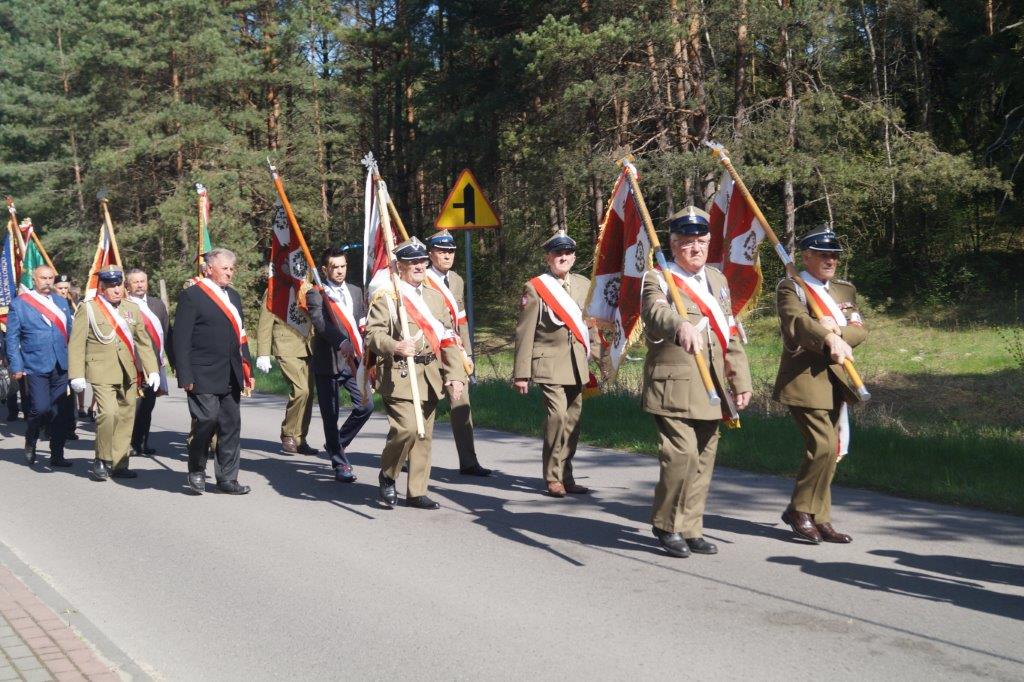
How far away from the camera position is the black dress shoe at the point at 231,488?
9.38m

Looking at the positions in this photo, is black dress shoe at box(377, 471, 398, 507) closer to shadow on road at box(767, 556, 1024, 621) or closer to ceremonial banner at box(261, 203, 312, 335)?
shadow on road at box(767, 556, 1024, 621)

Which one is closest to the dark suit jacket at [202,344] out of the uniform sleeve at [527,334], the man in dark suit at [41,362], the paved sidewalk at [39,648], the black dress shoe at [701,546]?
the uniform sleeve at [527,334]

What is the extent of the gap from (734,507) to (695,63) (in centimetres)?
1691

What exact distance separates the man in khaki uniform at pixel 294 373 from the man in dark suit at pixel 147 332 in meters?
1.02

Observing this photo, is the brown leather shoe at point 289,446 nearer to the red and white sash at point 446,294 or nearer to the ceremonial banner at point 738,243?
the red and white sash at point 446,294

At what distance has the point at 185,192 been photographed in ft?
122

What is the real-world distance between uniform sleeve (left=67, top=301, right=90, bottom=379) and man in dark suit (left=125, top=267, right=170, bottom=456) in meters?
0.60

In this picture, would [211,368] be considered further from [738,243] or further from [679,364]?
[738,243]

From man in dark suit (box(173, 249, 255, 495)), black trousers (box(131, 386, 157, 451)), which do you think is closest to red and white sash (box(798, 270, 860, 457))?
man in dark suit (box(173, 249, 255, 495))

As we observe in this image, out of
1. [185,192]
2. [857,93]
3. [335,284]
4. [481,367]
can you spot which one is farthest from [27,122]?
[335,284]

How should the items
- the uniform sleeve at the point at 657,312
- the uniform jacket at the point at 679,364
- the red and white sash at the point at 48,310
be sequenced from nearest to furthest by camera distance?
1. the uniform sleeve at the point at 657,312
2. the uniform jacket at the point at 679,364
3. the red and white sash at the point at 48,310

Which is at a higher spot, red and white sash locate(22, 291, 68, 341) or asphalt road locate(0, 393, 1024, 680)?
red and white sash locate(22, 291, 68, 341)

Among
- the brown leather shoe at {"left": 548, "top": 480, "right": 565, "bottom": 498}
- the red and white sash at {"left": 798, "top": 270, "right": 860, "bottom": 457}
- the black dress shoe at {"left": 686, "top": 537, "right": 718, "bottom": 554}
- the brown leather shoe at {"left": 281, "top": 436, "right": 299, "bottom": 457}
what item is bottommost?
the black dress shoe at {"left": 686, "top": 537, "right": 718, "bottom": 554}

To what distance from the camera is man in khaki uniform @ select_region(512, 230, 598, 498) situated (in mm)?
8875
